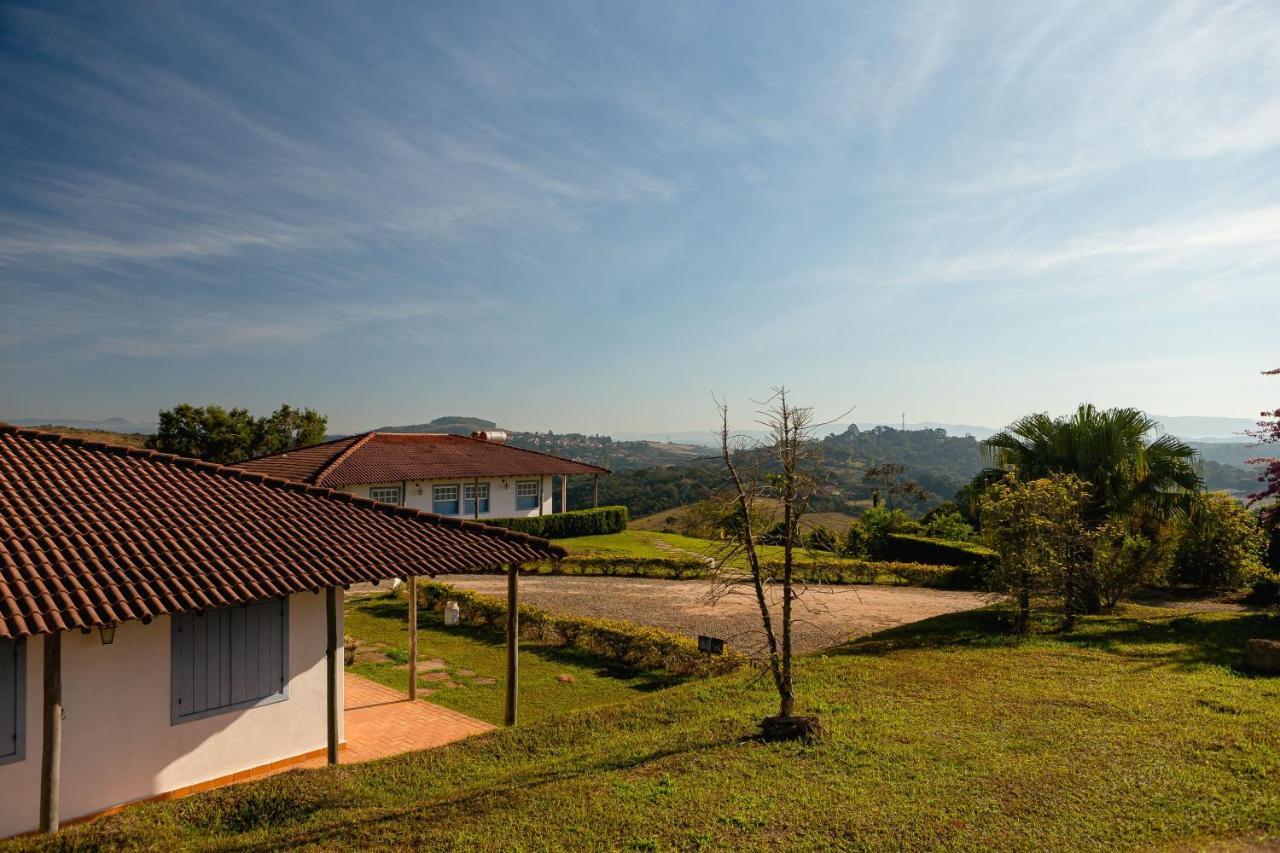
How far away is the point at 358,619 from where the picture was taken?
21.4 m

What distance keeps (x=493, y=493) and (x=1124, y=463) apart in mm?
29108

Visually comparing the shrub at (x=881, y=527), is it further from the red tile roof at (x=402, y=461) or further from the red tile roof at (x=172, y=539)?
the red tile roof at (x=172, y=539)

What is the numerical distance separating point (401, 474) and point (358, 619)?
42.8 feet

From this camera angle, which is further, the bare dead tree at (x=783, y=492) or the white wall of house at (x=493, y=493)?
the white wall of house at (x=493, y=493)

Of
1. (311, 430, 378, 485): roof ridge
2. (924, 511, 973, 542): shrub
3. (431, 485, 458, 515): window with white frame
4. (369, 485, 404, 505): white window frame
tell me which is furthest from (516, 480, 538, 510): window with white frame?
(924, 511, 973, 542): shrub

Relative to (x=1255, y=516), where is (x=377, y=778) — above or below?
below

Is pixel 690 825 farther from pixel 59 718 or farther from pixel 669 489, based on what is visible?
pixel 669 489

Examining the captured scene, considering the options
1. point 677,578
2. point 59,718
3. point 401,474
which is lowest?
point 677,578

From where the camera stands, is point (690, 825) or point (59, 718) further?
point (59, 718)

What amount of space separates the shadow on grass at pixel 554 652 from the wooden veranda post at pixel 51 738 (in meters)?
9.57

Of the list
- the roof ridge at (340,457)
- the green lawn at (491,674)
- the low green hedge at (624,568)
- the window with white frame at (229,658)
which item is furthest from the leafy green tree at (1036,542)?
the roof ridge at (340,457)

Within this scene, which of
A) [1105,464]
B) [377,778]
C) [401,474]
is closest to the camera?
[377,778]

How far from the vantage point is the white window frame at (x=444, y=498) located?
119 feet

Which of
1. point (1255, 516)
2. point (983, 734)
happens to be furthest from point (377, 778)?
point (1255, 516)
